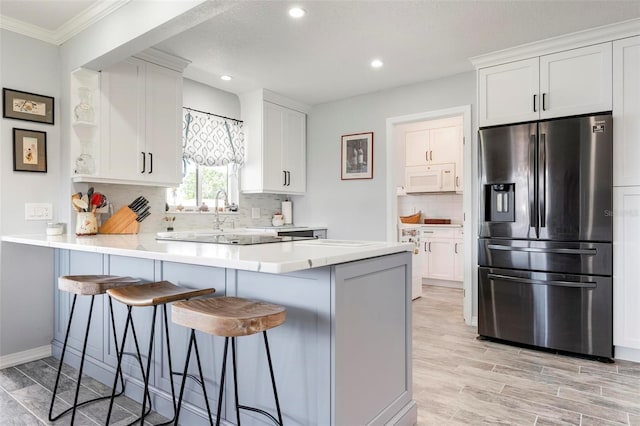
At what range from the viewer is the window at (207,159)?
403 centimetres

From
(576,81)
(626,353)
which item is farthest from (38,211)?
(626,353)

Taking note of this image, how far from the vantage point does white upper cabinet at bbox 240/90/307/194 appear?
451cm

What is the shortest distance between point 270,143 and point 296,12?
6.70 feet

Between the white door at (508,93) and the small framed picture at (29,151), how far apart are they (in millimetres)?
3583

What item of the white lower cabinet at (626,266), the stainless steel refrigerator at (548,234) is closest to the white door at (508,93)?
the stainless steel refrigerator at (548,234)

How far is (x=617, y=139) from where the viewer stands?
2.95 metres

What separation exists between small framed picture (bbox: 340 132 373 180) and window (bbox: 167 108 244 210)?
4.02 ft

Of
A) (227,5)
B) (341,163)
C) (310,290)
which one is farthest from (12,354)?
(341,163)

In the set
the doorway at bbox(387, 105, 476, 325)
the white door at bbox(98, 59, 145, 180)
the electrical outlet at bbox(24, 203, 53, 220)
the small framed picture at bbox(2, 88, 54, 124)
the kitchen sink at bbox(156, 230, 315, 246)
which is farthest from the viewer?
the doorway at bbox(387, 105, 476, 325)

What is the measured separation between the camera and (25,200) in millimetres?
2895

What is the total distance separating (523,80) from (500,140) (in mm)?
559

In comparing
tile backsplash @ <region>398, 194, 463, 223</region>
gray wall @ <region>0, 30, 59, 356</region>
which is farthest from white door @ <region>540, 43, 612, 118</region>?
gray wall @ <region>0, 30, 59, 356</region>

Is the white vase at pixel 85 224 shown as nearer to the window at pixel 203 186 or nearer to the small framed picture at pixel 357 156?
the window at pixel 203 186

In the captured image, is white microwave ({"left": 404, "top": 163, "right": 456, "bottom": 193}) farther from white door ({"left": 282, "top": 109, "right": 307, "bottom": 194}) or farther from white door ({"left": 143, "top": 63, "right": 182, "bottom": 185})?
white door ({"left": 143, "top": 63, "right": 182, "bottom": 185})
